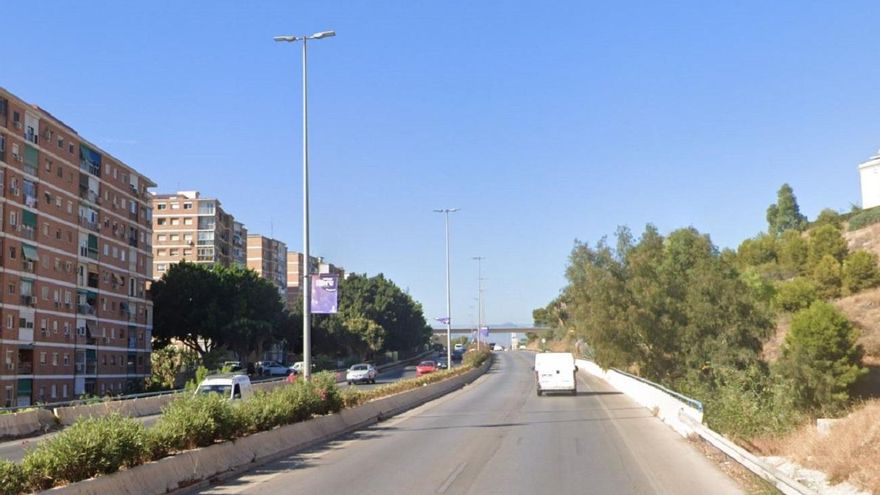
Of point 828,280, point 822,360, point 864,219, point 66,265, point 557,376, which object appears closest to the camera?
point 557,376

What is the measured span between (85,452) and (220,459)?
4.00 m

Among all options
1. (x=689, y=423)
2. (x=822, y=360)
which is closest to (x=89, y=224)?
(x=822, y=360)

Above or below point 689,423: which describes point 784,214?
above

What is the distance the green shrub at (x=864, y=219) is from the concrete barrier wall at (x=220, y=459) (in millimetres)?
103977

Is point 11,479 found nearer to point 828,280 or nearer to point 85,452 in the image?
point 85,452

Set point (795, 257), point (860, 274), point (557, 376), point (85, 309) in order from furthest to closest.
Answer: point (795, 257) < point (860, 274) < point (85, 309) < point (557, 376)

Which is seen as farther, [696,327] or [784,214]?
[784,214]

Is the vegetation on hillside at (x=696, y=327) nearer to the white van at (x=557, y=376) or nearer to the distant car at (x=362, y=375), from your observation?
the white van at (x=557, y=376)

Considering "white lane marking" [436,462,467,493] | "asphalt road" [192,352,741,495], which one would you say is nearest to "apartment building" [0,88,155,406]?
"asphalt road" [192,352,741,495]

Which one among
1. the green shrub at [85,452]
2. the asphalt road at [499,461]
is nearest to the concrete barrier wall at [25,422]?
the asphalt road at [499,461]

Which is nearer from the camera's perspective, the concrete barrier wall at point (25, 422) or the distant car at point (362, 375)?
the concrete barrier wall at point (25, 422)

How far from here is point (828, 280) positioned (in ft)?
284

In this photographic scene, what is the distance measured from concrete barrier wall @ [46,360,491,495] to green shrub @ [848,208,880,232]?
104 meters

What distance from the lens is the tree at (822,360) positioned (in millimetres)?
55938
